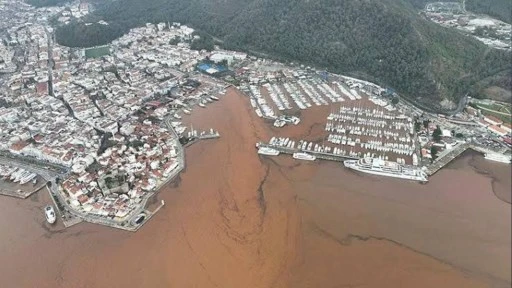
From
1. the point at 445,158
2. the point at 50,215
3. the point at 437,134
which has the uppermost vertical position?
the point at 437,134

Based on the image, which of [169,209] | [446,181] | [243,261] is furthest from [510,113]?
[169,209]

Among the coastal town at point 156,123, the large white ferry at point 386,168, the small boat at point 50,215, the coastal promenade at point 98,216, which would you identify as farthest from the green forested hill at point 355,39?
the small boat at point 50,215

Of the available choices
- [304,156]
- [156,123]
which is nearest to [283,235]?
[304,156]

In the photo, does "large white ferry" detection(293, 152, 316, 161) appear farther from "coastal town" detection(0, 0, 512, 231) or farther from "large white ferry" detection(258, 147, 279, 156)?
"large white ferry" detection(258, 147, 279, 156)

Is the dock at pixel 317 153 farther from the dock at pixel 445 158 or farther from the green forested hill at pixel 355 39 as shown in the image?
the green forested hill at pixel 355 39

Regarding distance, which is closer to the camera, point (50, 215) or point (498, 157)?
point (50, 215)

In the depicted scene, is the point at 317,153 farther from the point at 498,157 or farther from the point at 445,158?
the point at 498,157

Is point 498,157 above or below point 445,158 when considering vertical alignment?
above
